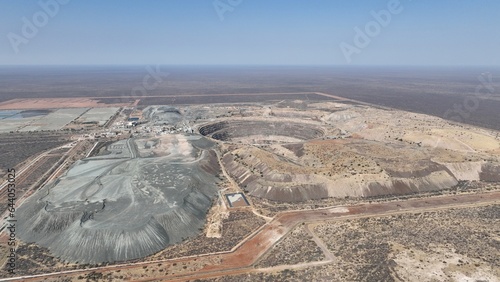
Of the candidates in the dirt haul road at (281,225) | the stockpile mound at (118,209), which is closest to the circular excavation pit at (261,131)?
the stockpile mound at (118,209)

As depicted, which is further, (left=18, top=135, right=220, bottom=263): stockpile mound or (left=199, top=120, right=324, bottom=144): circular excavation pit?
(left=199, top=120, right=324, bottom=144): circular excavation pit

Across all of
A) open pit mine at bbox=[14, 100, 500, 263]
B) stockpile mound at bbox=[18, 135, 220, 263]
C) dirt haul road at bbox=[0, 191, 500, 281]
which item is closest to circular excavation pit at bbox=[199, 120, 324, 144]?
open pit mine at bbox=[14, 100, 500, 263]

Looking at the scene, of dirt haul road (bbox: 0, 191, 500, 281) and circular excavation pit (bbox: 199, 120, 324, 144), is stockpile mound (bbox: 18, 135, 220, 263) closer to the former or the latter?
dirt haul road (bbox: 0, 191, 500, 281)

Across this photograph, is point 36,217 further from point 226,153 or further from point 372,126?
point 372,126

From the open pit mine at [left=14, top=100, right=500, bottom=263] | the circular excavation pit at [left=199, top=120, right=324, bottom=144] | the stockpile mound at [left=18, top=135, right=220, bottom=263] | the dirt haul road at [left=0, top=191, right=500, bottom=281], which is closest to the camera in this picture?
the dirt haul road at [left=0, top=191, right=500, bottom=281]

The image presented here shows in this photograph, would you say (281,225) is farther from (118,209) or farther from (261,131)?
(261,131)

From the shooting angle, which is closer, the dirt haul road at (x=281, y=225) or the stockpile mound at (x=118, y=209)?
the dirt haul road at (x=281, y=225)

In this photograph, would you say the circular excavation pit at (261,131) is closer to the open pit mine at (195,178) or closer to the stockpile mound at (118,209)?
the open pit mine at (195,178)
